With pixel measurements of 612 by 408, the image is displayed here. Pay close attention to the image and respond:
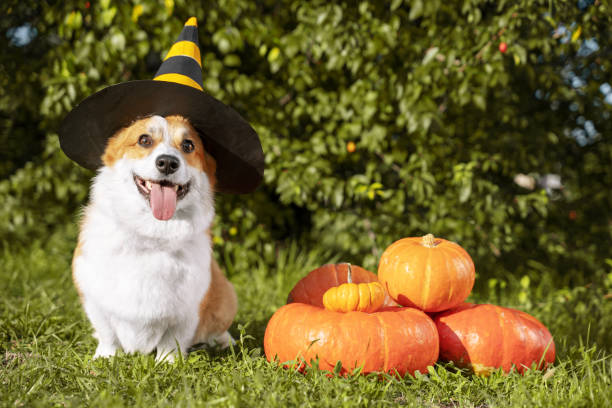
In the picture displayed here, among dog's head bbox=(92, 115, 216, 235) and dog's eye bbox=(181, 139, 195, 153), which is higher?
dog's eye bbox=(181, 139, 195, 153)

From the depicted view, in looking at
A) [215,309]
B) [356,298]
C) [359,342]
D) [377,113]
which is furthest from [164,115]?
[377,113]

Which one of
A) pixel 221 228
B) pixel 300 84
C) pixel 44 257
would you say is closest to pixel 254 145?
pixel 300 84

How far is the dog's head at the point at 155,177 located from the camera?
197 centimetres

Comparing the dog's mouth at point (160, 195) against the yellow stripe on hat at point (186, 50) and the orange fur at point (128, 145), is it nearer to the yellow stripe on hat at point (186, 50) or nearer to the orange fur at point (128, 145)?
the orange fur at point (128, 145)

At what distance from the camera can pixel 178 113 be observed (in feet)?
7.07

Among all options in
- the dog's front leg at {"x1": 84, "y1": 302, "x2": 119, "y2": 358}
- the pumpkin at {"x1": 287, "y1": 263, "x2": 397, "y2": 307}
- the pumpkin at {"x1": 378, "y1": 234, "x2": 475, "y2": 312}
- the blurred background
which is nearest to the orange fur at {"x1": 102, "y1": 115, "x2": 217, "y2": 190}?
the dog's front leg at {"x1": 84, "y1": 302, "x2": 119, "y2": 358}

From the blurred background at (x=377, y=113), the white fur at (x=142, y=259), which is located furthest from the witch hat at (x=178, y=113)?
the blurred background at (x=377, y=113)

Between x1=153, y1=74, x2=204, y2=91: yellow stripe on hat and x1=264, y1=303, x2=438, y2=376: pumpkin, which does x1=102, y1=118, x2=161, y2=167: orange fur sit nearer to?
x1=153, y1=74, x2=204, y2=91: yellow stripe on hat

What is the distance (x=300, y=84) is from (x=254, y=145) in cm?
143

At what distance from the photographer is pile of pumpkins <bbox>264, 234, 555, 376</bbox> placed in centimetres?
205

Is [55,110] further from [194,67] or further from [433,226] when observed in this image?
[433,226]

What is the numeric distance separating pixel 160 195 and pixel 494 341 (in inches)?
65.6

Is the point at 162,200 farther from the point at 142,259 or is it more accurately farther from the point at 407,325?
the point at 407,325

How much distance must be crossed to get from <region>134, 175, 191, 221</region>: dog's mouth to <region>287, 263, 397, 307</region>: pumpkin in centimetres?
86
